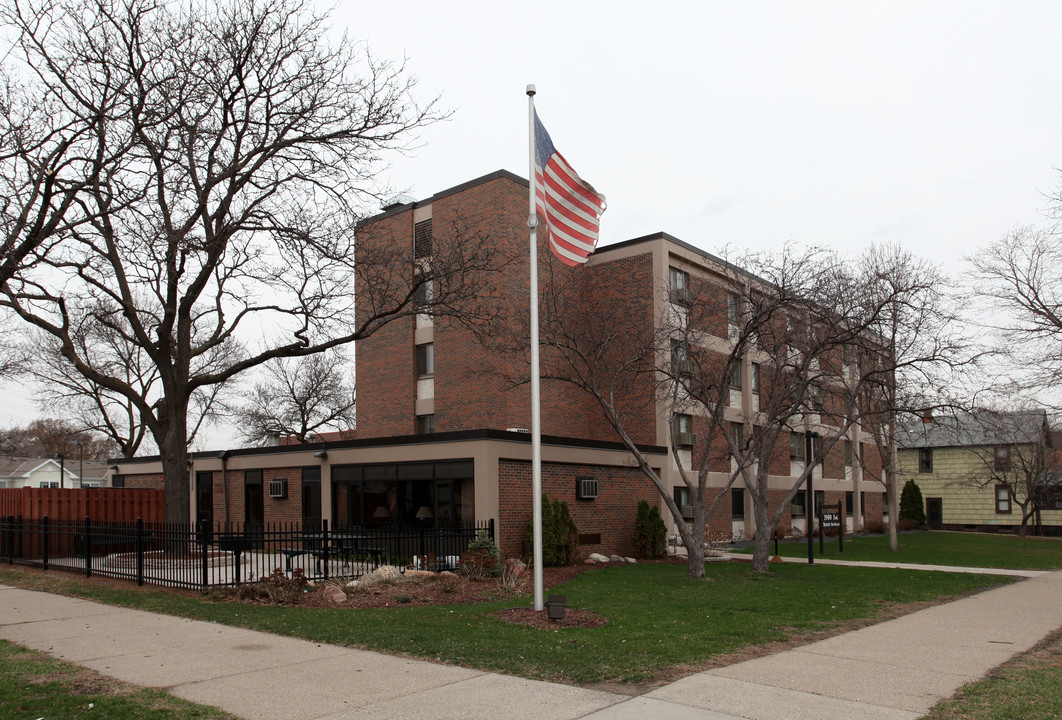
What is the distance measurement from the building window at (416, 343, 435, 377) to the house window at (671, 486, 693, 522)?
380 inches

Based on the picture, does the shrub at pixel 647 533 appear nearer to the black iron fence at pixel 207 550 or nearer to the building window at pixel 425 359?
the black iron fence at pixel 207 550

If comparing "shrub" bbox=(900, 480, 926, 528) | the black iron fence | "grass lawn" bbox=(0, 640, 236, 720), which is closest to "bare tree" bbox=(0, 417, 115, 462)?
the black iron fence

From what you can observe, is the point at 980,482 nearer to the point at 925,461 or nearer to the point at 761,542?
the point at 925,461

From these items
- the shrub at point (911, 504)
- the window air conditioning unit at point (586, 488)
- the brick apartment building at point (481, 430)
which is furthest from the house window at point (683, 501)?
the shrub at point (911, 504)

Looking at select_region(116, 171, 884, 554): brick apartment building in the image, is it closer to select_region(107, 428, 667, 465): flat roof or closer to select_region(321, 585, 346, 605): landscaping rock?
select_region(107, 428, 667, 465): flat roof

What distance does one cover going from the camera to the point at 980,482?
5253 cm

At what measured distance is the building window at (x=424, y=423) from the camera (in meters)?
29.8

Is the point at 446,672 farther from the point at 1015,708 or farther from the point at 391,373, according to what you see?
the point at 391,373

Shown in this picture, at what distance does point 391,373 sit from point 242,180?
13.0m

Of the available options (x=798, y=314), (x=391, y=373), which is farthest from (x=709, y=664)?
(x=391, y=373)

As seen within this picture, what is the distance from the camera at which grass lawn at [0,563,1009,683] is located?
29.6 ft

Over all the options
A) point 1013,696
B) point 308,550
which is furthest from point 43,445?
point 1013,696

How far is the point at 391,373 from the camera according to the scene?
31.2 m

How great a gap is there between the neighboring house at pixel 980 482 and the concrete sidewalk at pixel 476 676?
4163cm
